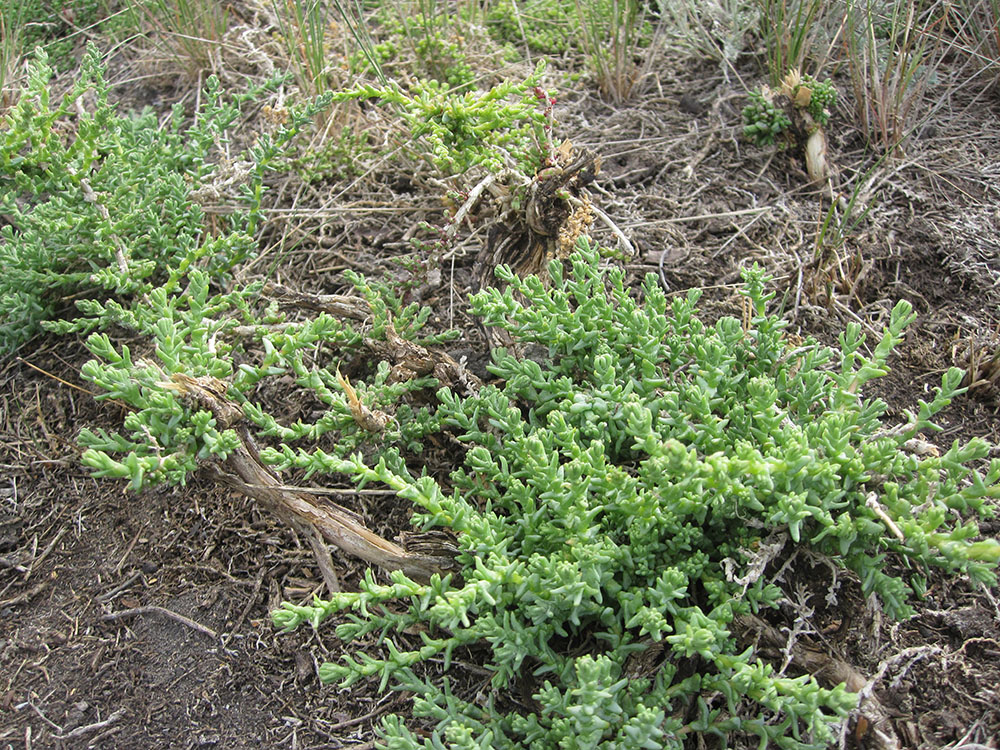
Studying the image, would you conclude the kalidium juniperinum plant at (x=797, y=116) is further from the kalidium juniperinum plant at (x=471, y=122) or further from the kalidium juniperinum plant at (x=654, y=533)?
the kalidium juniperinum plant at (x=654, y=533)

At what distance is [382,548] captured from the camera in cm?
211

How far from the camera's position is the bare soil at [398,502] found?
204 centimetres

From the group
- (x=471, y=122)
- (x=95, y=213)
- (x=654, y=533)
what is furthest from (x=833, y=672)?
(x=95, y=213)

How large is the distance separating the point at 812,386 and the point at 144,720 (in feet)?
6.29

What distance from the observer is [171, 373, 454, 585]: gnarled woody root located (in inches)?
81.7

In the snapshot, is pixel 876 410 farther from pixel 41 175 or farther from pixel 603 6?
pixel 41 175

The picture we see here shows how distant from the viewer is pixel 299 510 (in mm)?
2135

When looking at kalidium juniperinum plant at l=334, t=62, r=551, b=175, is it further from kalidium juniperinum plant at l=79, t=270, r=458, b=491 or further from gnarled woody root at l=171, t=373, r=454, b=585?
gnarled woody root at l=171, t=373, r=454, b=585

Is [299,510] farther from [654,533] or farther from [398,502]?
[654,533]

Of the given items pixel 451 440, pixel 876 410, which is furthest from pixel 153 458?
pixel 876 410

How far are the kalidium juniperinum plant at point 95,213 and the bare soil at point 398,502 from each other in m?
0.26

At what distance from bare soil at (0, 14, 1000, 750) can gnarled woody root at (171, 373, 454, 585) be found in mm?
236

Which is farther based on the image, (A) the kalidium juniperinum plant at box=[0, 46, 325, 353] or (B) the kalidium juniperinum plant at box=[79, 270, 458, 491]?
(A) the kalidium juniperinum plant at box=[0, 46, 325, 353]

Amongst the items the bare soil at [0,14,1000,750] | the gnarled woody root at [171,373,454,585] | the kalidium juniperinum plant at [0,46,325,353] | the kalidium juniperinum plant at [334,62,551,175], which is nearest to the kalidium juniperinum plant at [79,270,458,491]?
the gnarled woody root at [171,373,454,585]
